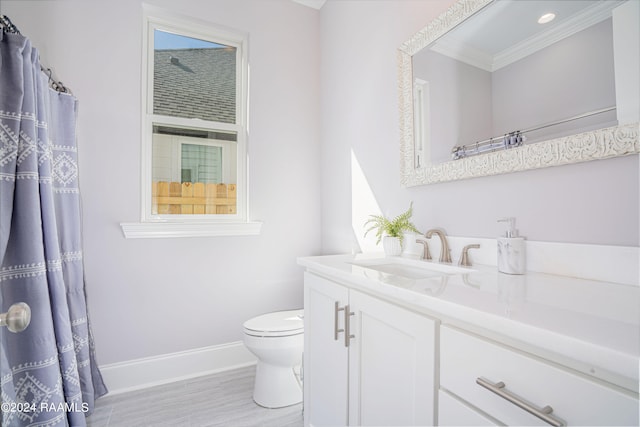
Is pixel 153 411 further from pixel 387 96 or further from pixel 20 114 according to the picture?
pixel 387 96

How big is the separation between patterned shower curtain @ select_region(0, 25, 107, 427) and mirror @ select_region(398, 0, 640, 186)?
5.59 ft

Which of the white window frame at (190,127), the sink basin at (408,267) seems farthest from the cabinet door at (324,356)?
the white window frame at (190,127)

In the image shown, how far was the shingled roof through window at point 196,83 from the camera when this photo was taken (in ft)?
6.98

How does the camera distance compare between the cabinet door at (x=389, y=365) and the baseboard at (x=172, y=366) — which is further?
the baseboard at (x=172, y=366)

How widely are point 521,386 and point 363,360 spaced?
537 mm

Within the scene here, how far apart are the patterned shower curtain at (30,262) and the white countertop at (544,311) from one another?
1.35m

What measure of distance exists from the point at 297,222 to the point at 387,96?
1.14m

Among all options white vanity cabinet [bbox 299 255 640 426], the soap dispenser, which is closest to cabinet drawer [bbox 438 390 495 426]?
white vanity cabinet [bbox 299 255 640 426]

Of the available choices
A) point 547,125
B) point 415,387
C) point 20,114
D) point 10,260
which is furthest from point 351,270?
point 20,114

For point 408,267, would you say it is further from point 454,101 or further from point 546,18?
point 546,18

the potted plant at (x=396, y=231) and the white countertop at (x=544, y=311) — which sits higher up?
the potted plant at (x=396, y=231)

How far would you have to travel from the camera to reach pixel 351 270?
3.71ft

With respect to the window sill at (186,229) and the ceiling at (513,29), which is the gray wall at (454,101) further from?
the window sill at (186,229)

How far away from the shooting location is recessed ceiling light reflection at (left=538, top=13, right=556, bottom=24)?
106 centimetres
